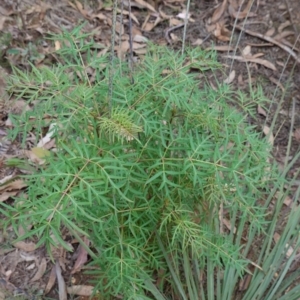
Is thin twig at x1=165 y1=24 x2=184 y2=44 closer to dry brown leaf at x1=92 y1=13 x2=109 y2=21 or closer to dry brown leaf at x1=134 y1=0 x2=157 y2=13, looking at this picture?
dry brown leaf at x1=134 y1=0 x2=157 y2=13

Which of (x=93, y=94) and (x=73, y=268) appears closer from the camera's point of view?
(x=93, y=94)

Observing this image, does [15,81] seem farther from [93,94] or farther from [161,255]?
[161,255]

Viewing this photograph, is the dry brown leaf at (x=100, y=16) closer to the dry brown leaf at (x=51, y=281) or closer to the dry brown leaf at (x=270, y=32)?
the dry brown leaf at (x=270, y=32)

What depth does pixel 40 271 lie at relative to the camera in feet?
5.74

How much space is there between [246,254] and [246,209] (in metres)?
0.36

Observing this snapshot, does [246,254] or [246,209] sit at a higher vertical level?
[246,209]

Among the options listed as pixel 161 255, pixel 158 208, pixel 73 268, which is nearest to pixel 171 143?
pixel 158 208

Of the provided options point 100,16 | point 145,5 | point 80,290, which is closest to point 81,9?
point 100,16

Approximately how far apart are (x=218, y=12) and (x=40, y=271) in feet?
5.69

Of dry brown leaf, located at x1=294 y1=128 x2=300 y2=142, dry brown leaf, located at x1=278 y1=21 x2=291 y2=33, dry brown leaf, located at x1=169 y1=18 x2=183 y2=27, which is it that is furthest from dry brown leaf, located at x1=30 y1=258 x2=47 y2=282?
dry brown leaf, located at x1=278 y1=21 x2=291 y2=33

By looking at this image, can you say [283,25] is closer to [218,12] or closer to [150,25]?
[218,12]

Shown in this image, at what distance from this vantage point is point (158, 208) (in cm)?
126

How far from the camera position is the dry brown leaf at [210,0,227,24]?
8.87 feet

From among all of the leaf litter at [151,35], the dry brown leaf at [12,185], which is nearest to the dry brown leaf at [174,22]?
the leaf litter at [151,35]
